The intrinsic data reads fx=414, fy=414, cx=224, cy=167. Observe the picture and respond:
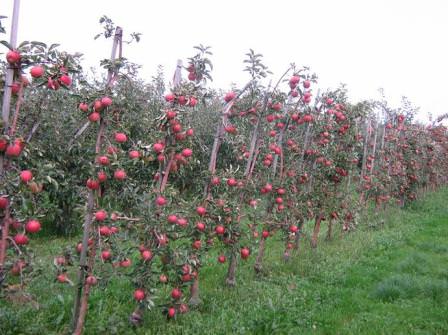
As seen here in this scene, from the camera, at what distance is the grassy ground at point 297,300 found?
12.3 ft

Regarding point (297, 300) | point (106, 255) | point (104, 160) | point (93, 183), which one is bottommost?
point (297, 300)

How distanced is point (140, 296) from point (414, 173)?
427 inches

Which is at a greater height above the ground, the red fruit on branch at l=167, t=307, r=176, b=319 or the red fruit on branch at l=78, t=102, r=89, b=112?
the red fruit on branch at l=78, t=102, r=89, b=112

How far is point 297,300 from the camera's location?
4.66 m

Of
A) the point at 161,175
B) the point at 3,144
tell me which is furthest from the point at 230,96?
the point at 3,144

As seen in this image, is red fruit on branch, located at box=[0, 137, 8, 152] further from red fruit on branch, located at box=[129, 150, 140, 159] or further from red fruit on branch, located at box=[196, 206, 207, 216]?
red fruit on branch, located at box=[196, 206, 207, 216]

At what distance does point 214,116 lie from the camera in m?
10.2

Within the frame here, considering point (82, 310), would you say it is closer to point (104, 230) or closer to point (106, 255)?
point (106, 255)

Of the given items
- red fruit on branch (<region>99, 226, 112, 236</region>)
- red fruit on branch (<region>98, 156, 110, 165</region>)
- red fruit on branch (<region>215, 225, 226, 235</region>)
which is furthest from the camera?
red fruit on branch (<region>215, 225, 226, 235</region>)

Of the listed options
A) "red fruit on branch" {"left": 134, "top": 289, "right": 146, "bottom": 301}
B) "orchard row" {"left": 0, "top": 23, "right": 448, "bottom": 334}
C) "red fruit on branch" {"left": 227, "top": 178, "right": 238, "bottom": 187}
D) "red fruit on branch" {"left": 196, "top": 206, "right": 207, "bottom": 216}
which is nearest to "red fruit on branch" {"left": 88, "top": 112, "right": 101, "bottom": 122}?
"orchard row" {"left": 0, "top": 23, "right": 448, "bottom": 334}

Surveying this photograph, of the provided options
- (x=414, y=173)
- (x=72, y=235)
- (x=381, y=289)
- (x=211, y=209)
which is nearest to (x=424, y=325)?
(x=381, y=289)

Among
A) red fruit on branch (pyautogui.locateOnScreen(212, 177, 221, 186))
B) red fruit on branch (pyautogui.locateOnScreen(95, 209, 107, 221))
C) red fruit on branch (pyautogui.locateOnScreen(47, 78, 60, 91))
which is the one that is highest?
red fruit on branch (pyautogui.locateOnScreen(47, 78, 60, 91))

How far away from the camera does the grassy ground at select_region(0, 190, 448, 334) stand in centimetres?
376

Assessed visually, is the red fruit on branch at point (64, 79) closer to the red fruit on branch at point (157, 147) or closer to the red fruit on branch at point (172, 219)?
the red fruit on branch at point (157, 147)
